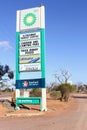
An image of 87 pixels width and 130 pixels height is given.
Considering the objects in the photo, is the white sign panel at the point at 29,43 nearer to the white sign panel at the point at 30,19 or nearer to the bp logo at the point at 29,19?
the white sign panel at the point at 30,19

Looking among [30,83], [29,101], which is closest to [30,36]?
[30,83]

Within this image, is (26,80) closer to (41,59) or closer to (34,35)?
(41,59)

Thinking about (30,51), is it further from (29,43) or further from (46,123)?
(46,123)

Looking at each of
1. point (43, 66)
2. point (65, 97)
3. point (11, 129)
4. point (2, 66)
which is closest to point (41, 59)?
point (43, 66)

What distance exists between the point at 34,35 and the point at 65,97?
652 inches

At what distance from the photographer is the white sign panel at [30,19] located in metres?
26.0

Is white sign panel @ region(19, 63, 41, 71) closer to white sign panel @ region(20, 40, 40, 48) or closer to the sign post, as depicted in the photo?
the sign post

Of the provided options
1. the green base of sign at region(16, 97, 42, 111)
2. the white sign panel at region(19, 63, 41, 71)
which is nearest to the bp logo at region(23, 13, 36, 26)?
the white sign panel at region(19, 63, 41, 71)

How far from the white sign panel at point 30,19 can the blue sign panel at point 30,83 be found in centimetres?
453

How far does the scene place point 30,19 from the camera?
1037 inches

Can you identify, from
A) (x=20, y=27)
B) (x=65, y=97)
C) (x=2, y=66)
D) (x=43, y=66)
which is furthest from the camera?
(x=2, y=66)

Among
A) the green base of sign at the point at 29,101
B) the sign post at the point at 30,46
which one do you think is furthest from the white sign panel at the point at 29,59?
the green base of sign at the point at 29,101

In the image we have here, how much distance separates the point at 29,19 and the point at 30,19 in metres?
0.11

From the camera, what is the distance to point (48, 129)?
1413cm
